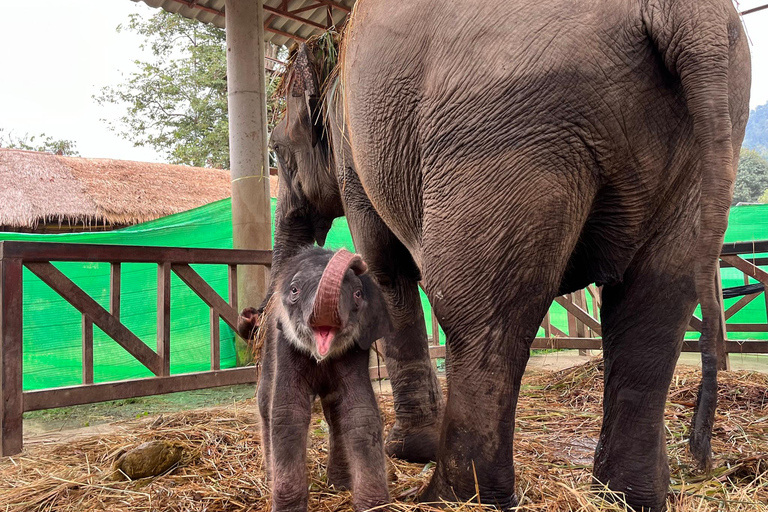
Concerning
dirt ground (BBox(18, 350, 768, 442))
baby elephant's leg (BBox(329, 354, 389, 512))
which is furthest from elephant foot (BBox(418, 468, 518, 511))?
dirt ground (BBox(18, 350, 768, 442))

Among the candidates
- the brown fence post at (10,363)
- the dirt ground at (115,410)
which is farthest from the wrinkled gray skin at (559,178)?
the dirt ground at (115,410)

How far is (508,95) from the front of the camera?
182 cm

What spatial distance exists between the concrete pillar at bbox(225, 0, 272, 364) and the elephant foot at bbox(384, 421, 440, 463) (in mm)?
3875

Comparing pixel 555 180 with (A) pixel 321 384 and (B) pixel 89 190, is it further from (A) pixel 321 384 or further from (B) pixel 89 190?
(B) pixel 89 190

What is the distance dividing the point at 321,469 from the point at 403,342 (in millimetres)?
734

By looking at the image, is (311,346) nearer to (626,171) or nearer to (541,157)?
(541,157)

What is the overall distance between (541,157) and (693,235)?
77 centimetres

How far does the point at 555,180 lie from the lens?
180 centimetres

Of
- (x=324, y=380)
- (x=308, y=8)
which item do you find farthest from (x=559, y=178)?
(x=308, y=8)

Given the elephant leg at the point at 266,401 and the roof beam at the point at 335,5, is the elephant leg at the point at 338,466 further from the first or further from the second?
the roof beam at the point at 335,5

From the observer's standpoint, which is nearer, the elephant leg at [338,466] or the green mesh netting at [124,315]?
the elephant leg at [338,466]

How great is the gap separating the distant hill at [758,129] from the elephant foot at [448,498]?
250 feet

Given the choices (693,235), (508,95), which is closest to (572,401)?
(693,235)

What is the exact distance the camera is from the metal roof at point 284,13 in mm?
8789
